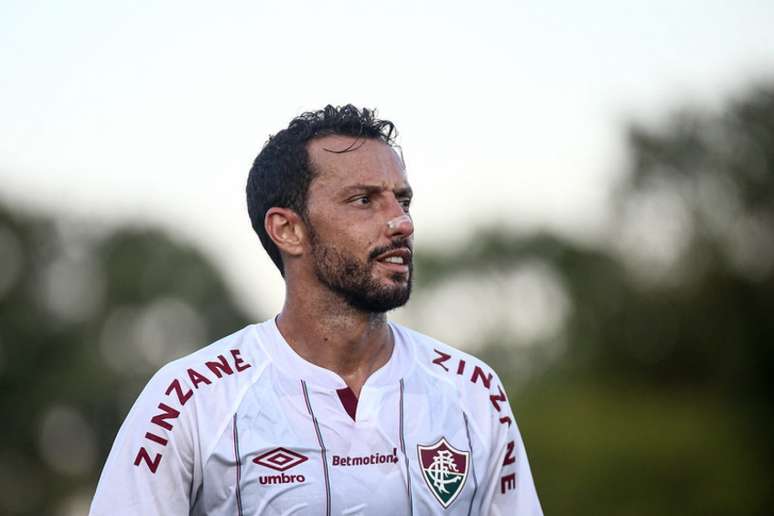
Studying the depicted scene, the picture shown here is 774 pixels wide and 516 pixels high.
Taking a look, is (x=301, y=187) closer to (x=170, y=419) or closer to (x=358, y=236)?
(x=358, y=236)

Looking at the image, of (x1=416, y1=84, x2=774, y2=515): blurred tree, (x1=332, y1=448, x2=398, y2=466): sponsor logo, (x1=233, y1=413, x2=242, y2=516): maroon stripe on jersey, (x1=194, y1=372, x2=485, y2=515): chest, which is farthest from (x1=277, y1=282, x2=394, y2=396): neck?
(x1=416, y1=84, x2=774, y2=515): blurred tree

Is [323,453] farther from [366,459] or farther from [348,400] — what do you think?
[348,400]

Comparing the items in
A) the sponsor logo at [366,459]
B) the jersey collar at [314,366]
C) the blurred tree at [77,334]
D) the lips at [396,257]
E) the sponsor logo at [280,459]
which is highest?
the lips at [396,257]

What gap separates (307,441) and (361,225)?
1105mm

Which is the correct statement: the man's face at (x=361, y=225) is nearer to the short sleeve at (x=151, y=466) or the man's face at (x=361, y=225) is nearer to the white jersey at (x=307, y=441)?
the white jersey at (x=307, y=441)

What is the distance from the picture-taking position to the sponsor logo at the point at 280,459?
18.6ft

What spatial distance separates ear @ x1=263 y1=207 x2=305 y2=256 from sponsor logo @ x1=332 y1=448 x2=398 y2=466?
3.88 feet

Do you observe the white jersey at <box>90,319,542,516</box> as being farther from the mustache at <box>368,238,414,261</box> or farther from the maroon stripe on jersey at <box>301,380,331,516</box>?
the mustache at <box>368,238,414,261</box>

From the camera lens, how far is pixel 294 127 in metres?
6.76

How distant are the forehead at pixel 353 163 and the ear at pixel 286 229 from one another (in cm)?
21

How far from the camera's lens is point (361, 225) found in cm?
615

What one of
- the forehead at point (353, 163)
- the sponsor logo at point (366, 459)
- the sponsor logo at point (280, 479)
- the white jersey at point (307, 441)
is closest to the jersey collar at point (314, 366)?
the white jersey at point (307, 441)

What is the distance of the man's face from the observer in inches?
241

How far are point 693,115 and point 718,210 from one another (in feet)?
9.60
